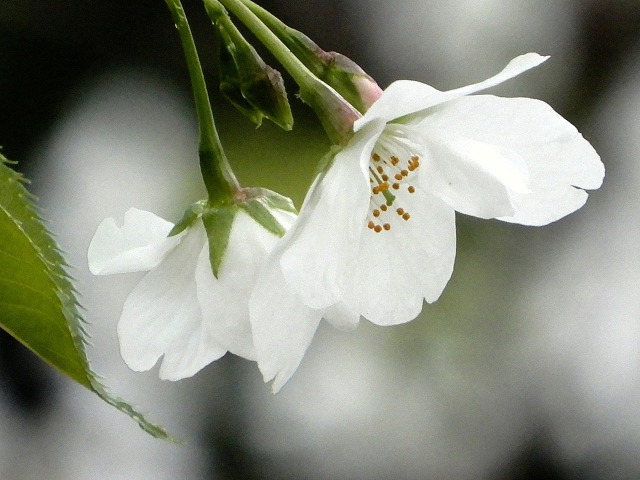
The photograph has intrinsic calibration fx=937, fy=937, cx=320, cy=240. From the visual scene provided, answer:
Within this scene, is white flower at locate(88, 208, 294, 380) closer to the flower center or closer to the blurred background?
the flower center

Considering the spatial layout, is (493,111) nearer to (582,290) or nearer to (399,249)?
(399,249)

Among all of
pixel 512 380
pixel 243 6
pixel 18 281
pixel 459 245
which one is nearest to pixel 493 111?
pixel 243 6

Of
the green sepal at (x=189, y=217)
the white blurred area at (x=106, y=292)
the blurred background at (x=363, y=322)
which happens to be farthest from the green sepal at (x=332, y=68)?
the white blurred area at (x=106, y=292)

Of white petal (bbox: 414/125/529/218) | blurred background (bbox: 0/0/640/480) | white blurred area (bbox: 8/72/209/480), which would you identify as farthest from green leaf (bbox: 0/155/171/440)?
white blurred area (bbox: 8/72/209/480)

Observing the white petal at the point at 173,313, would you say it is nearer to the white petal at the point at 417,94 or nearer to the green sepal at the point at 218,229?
the green sepal at the point at 218,229

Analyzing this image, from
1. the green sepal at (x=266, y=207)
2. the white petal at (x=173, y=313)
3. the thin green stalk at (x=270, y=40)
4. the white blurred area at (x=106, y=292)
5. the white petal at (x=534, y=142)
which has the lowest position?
the white blurred area at (x=106, y=292)

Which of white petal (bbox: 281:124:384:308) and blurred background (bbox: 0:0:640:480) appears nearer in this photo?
white petal (bbox: 281:124:384:308)

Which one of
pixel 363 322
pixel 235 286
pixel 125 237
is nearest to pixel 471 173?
pixel 235 286
